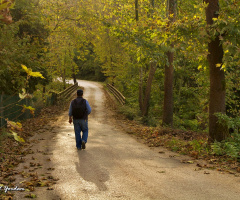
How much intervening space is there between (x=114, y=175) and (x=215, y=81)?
4831mm

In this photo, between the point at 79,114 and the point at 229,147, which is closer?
the point at 229,147

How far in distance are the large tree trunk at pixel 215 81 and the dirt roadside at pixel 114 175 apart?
1480 mm

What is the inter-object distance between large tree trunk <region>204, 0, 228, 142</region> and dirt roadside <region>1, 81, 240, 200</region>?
1.48 meters

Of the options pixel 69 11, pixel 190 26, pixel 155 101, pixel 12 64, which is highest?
pixel 69 11

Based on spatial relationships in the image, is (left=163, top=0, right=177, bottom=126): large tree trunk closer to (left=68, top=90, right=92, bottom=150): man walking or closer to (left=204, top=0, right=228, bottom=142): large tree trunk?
(left=204, top=0, right=228, bottom=142): large tree trunk

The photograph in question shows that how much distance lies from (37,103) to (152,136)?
401 inches

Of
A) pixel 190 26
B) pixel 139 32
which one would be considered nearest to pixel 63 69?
pixel 139 32

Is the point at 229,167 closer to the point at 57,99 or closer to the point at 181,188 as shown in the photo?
the point at 181,188

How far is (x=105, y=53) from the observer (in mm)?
44312

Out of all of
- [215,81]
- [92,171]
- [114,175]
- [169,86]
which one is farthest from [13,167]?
[169,86]

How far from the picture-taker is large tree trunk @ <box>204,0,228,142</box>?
9.73m

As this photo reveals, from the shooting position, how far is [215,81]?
9867 millimetres

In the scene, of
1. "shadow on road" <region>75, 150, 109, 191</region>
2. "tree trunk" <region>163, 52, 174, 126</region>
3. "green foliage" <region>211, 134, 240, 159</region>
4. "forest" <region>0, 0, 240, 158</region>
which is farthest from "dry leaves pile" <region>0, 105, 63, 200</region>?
"tree trunk" <region>163, 52, 174, 126</region>

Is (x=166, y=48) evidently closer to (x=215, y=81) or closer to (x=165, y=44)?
(x=165, y=44)
